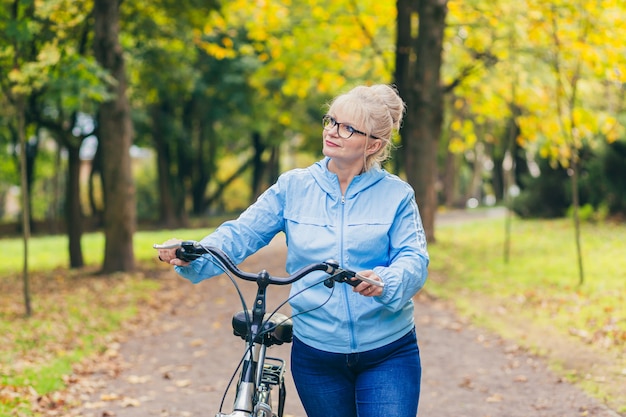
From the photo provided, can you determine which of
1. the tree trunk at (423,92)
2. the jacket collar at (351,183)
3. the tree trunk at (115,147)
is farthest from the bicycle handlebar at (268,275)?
the tree trunk at (423,92)

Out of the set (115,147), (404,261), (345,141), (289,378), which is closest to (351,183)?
(345,141)

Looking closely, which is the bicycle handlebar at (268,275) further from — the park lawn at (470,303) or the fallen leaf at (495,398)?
the fallen leaf at (495,398)

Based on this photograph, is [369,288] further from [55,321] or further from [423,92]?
[423,92]

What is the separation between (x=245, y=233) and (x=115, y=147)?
454 inches

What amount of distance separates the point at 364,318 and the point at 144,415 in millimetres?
3728

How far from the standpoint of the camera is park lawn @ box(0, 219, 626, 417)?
7.30 metres

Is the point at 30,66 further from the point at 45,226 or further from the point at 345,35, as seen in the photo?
the point at 45,226

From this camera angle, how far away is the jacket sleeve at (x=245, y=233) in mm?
3029

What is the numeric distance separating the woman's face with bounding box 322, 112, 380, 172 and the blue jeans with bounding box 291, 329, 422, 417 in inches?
29.5

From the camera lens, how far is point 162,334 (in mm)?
9977

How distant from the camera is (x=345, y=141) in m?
3.13

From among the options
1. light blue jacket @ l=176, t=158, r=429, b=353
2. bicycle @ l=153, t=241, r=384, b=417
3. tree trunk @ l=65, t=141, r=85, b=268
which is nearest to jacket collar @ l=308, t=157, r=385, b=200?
light blue jacket @ l=176, t=158, r=429, b=353

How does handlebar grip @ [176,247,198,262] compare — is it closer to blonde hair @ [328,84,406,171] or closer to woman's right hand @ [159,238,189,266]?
woman's right hand @ [159,238,189,266]

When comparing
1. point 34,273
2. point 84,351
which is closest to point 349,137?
point 84,351
